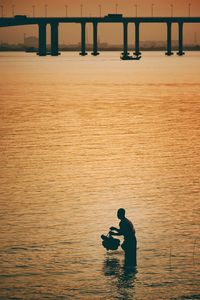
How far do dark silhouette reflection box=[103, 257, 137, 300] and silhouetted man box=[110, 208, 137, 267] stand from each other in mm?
190

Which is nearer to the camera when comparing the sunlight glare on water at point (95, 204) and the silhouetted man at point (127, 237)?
the silhouetted man at point (127, 237)

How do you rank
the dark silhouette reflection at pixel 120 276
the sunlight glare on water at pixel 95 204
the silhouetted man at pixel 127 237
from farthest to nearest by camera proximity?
the sunlight glare on water at pixel 95 204, the silhouetted man at pixel 127 237, the dark silhouette reflection at pixel 120 276

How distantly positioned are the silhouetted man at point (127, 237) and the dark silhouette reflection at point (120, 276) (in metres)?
0.19

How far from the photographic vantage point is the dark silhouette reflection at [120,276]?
53.9ft

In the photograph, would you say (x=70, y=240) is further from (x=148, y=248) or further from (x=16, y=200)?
(x=16, y=200)

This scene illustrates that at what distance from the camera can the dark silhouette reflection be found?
16.4m

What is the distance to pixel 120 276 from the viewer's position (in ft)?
57.4

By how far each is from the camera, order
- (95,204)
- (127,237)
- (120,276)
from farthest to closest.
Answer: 1. (95,204)
2. (120,276)
3. (127,237)

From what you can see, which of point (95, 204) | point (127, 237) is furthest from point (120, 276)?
point (95, 204)

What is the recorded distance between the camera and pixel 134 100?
7312 centimetres

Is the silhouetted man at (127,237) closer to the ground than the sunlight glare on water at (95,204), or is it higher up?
higher up

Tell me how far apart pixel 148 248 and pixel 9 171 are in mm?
12437

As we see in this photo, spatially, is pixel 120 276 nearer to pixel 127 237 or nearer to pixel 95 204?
→ pixel 127 237

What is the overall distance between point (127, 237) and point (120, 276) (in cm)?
87
